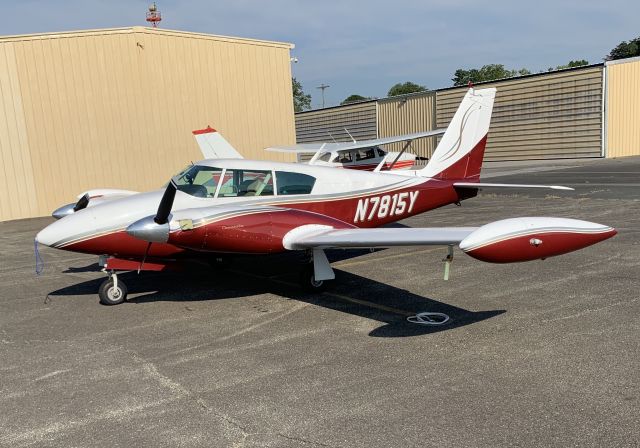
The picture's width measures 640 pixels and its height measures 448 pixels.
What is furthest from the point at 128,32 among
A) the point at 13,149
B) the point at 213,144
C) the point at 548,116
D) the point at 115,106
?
the point at 548,116

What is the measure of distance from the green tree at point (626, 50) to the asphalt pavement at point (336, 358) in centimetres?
7436

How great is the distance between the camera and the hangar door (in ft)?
161

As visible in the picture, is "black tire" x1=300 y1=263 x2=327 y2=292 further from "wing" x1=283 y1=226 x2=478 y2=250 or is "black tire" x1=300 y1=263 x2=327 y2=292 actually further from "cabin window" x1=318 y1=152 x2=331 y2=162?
"cabin window" x1=318 y1=152 x2=331 y2=162

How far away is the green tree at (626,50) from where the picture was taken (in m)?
70.9

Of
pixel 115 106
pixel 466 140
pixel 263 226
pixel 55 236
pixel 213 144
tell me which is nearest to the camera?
pixel 55 236

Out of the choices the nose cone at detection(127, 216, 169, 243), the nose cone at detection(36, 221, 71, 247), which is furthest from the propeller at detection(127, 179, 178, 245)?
the nose cone at detection(36, 221, 71, 247)

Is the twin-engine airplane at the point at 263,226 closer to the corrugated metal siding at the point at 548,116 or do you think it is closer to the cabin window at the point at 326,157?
the cabin window at the point at 326,157

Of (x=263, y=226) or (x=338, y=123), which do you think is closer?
(x=263, y=226)

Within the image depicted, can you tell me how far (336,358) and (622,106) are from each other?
3521 centimetres

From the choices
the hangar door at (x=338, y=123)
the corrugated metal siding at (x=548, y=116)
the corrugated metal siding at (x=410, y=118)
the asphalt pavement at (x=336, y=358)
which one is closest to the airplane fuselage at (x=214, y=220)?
the asphalt pavement at (x=336, y=358)

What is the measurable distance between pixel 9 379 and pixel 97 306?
8.64 ft

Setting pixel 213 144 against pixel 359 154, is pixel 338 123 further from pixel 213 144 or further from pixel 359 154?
pixel 213 144

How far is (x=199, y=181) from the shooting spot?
26.6 ft

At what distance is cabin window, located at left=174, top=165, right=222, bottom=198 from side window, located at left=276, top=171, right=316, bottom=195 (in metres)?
0.97
